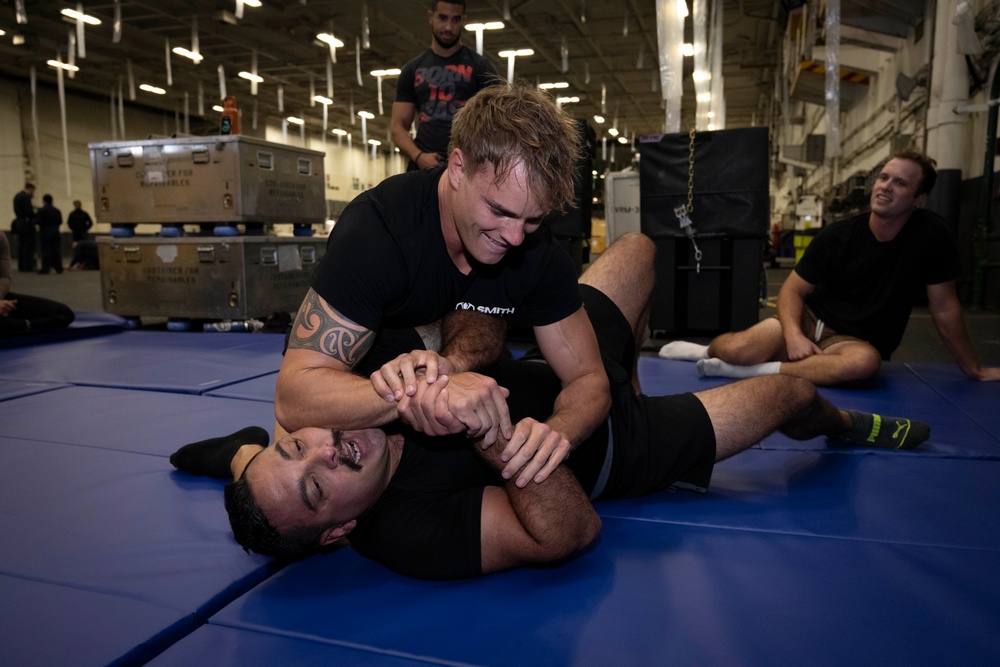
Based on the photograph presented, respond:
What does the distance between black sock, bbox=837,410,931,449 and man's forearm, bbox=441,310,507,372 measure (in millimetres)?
1348

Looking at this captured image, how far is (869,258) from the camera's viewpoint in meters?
3.32

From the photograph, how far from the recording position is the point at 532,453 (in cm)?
145

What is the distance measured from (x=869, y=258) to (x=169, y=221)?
5.30 metres

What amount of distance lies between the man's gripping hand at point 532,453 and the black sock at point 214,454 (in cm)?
105

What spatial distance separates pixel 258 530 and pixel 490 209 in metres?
0.92

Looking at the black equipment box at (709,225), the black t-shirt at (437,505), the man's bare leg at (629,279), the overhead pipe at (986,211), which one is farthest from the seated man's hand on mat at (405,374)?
the overhead pipe at (986,211)

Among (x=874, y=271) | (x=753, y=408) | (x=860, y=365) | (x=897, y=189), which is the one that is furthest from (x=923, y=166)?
(x=753, y=408)

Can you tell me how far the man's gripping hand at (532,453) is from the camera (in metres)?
1.43

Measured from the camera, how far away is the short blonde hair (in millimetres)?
1534

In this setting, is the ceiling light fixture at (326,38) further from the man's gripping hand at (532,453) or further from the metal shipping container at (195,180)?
the man's gripping hand at (532,453)

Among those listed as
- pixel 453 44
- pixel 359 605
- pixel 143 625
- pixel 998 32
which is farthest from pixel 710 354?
pixel 998 32

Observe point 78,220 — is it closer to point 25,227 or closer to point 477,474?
point 25,227

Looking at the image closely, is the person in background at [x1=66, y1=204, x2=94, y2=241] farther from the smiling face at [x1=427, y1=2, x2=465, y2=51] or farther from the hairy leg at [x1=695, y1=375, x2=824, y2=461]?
the hairy leg at [x1=695, y1=375, x2=824, y2=461]

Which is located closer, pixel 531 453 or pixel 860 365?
pixel 531 453
